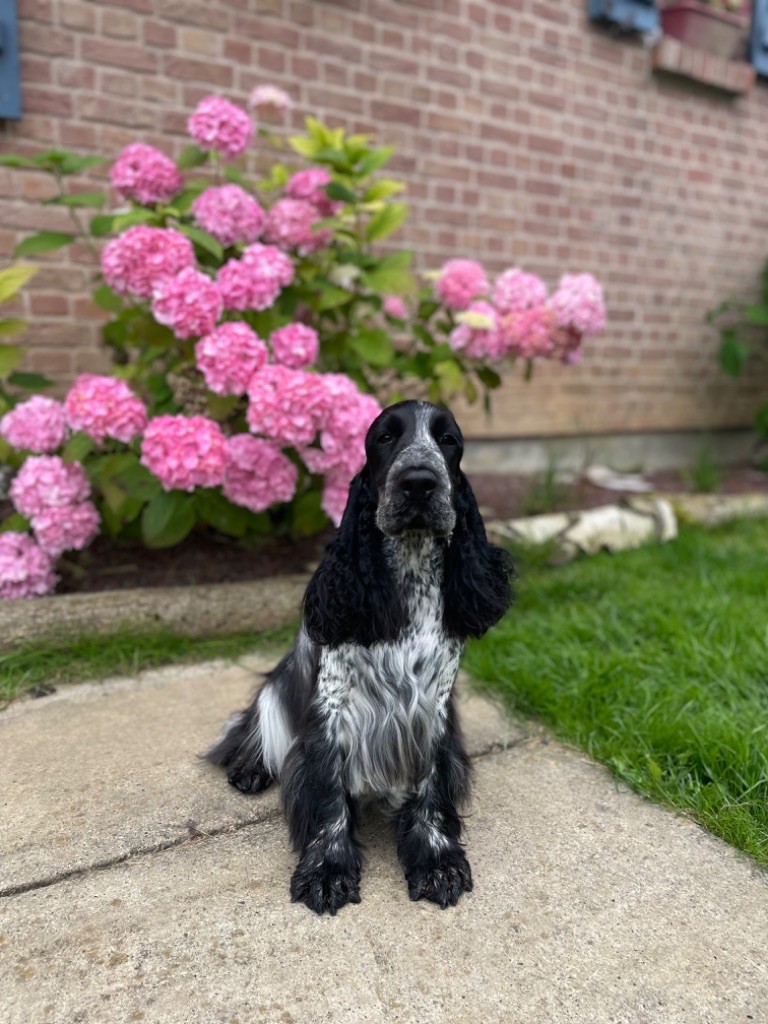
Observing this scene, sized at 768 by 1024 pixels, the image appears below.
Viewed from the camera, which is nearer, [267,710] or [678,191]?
[267,710]

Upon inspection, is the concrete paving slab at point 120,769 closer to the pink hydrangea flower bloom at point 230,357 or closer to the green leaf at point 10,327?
the pink hydrangea flower bloom at point 230,357

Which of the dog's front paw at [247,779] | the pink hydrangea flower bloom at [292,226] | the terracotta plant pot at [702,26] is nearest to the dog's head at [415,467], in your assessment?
the dog's front paw at [247,779]

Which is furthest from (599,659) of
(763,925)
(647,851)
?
(763,925)

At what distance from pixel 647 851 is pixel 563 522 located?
8.27ft

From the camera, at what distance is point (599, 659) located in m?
2.95

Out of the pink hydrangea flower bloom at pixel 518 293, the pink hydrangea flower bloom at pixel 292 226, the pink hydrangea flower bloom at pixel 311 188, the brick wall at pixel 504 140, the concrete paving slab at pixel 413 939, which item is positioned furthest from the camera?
the brick wall at pixel 504 140

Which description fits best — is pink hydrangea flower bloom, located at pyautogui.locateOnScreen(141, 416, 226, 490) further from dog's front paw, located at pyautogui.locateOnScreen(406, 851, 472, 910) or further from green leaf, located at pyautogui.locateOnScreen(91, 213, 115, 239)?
dog's front paw, located at pyautogui.locateOnScreen(406, 851, 472, 910)

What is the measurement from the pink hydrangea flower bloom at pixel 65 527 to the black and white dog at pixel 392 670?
1353mm

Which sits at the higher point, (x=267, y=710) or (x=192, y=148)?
(x=192, y=148)

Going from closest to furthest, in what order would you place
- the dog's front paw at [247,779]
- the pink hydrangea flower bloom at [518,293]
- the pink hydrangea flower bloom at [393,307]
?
the dog's front paw at [247,779] → the pink hydrangea flower bloom at [518,293] → the pink hydrangea flower bloom at [393,307]

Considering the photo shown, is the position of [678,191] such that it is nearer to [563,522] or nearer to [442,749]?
[563,522]

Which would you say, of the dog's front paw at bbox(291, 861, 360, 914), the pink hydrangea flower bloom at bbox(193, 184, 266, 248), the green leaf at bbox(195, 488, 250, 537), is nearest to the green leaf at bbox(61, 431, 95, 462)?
the green leaf at bbox(195, 488, 250, 537)

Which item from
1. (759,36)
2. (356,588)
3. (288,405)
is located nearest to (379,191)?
(288,405)

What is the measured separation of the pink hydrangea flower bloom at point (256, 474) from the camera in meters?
2.94
